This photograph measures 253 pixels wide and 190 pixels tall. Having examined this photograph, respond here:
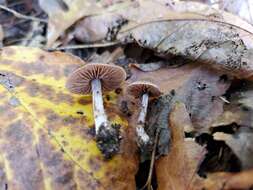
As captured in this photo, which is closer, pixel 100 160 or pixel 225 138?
pixel 225 138

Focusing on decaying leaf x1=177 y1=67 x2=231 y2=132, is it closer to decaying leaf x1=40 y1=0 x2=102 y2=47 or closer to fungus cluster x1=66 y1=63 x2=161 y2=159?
fungus cluster x1=66 y1=63 x2=161 y2=159

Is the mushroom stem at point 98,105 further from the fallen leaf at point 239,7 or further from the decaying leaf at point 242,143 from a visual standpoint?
the fallen leaf at point 239,7

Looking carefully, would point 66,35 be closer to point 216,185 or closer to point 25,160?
point 25,160

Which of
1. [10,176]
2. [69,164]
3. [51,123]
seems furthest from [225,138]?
[10,176]

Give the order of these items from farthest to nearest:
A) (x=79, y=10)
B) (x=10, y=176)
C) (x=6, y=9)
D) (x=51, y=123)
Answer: (x=6, y=9), (x=79, y=10), (x=51, y=123), (x=10, y=176)

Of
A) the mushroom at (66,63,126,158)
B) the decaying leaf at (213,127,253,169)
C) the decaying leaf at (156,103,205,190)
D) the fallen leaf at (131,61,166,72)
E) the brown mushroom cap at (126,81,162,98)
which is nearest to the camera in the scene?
the decaying leaf at (213,127,253,169)

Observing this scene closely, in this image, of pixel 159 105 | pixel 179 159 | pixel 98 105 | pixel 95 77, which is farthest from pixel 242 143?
pixel 95 77

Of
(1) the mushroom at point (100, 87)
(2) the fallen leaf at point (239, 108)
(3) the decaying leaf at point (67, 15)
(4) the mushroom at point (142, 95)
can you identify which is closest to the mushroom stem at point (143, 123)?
(4) the mushroom at point (142, 95)

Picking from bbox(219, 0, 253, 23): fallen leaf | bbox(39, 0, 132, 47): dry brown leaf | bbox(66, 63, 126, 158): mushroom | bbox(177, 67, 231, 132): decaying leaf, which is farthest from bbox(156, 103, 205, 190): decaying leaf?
bbox(39, 0, 132, 47): dry brown leaf
